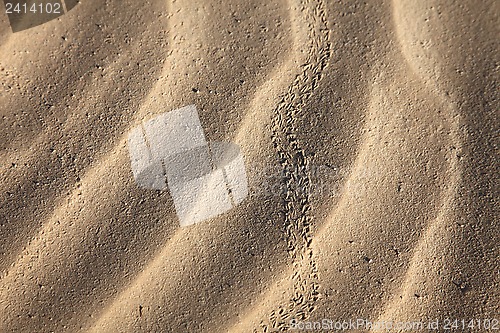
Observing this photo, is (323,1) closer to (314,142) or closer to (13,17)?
(314,142)

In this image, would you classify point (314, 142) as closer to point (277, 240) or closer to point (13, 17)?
point (277, 240)

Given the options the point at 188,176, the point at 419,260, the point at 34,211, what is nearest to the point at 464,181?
the point at 419,260

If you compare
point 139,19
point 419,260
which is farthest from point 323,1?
point 419,260

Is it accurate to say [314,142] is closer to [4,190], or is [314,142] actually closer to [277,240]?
[277,240]

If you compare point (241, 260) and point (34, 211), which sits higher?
point (34, 211)

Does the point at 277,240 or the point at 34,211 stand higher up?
the point at 34,211

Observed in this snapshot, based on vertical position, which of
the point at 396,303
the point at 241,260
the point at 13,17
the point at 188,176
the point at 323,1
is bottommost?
the point at 396,303

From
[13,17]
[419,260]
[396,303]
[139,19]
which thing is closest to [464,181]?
[419,260]
